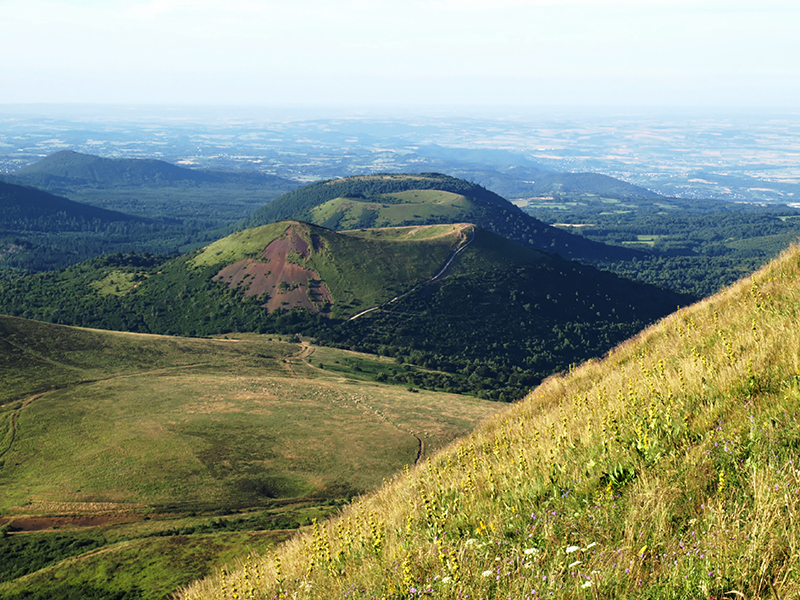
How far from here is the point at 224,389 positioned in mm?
81500

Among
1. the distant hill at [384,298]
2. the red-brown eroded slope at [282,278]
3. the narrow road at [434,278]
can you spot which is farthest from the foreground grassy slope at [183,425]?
the red-brown eroded slope at [282,278]

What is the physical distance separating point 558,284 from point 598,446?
166731 mm

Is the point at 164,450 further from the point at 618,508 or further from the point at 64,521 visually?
the point at 618,508

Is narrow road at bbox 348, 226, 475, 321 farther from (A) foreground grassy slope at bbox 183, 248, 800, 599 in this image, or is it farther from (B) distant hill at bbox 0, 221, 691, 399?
(A) foreground grassy slope at bbox 183, 248, 800, 599

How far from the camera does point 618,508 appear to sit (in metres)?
6.79

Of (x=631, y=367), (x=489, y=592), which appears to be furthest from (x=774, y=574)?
(x=631, y=367)

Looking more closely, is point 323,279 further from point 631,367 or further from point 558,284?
point 631,367

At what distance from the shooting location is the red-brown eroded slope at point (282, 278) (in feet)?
493

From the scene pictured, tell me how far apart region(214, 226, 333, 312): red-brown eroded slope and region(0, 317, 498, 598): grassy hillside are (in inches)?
1882

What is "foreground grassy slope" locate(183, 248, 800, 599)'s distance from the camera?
18.3 ft

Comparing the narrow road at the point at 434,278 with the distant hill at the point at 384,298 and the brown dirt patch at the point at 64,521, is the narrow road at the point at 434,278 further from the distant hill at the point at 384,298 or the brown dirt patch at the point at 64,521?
the brown dirt patch at the point at 64,521

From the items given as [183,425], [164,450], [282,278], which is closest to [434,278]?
[282,278]

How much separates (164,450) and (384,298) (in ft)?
313

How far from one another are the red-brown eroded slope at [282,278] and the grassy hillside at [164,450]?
47.8 metres
